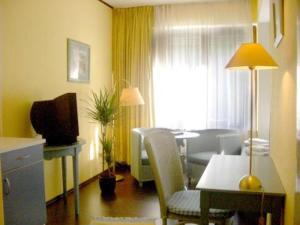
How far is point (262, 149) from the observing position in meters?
3.29

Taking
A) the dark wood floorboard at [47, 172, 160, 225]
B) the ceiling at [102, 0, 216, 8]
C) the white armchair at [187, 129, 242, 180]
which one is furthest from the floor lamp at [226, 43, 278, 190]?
the ceiling at [102, 0, 216, 8]

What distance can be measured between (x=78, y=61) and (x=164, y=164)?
2422mm

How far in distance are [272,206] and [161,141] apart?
3.30 ft

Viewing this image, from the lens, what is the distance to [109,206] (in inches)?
142

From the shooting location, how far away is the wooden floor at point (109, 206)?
324 cm

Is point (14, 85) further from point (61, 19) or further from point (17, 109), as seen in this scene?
point (61, 19)

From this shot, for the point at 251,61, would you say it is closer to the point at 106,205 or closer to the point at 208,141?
the point at 106,205

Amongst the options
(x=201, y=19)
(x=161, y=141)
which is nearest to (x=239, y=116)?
(x=201, y=19)

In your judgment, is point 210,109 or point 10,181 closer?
point 10,181

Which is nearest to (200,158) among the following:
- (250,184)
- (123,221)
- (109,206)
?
(109,206)

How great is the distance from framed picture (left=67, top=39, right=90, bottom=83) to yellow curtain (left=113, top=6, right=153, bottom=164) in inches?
38.0

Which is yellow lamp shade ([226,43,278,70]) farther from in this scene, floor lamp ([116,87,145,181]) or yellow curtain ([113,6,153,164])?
yellow curtain ([113,6,153,164])

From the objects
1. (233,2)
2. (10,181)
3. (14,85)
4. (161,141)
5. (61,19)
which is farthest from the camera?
(233,2)

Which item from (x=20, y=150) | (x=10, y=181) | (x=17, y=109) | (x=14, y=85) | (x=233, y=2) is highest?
(x=233, y=2)
